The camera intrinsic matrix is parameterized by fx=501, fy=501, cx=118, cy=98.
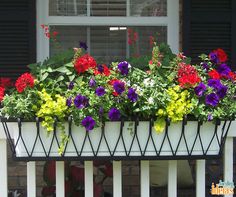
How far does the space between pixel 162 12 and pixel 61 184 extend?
7.57 ft

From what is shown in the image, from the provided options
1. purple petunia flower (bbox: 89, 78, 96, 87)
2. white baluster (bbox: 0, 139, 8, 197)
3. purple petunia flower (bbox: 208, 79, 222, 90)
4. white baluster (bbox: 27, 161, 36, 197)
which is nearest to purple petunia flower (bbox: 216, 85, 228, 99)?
purple petunia flower (bbox: 208, 79, 222, 90)

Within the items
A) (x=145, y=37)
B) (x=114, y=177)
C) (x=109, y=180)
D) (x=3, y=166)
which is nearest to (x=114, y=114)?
(x=114, y=177)

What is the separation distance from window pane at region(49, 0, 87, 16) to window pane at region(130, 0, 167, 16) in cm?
41

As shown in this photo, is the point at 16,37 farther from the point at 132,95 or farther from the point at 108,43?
the point at 132,95

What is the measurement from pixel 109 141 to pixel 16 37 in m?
1.93

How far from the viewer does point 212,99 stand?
2.07 meters

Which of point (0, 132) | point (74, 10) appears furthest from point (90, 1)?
point (0, 132)

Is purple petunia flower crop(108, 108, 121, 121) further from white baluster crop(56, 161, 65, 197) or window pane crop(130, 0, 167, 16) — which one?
window pane crop(130, 0, 167, 16)

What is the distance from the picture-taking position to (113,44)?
4137mm

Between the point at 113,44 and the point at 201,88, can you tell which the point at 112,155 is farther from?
the point at 113,44

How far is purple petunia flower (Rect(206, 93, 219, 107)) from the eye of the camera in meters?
2.07

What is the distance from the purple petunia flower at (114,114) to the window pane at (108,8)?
222cm

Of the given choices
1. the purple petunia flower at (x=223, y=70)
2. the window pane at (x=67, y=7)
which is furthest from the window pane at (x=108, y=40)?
the purple petunia flower at (x=223, y=70)

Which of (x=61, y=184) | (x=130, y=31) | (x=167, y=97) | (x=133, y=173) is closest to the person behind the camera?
(x=167, y=97)
